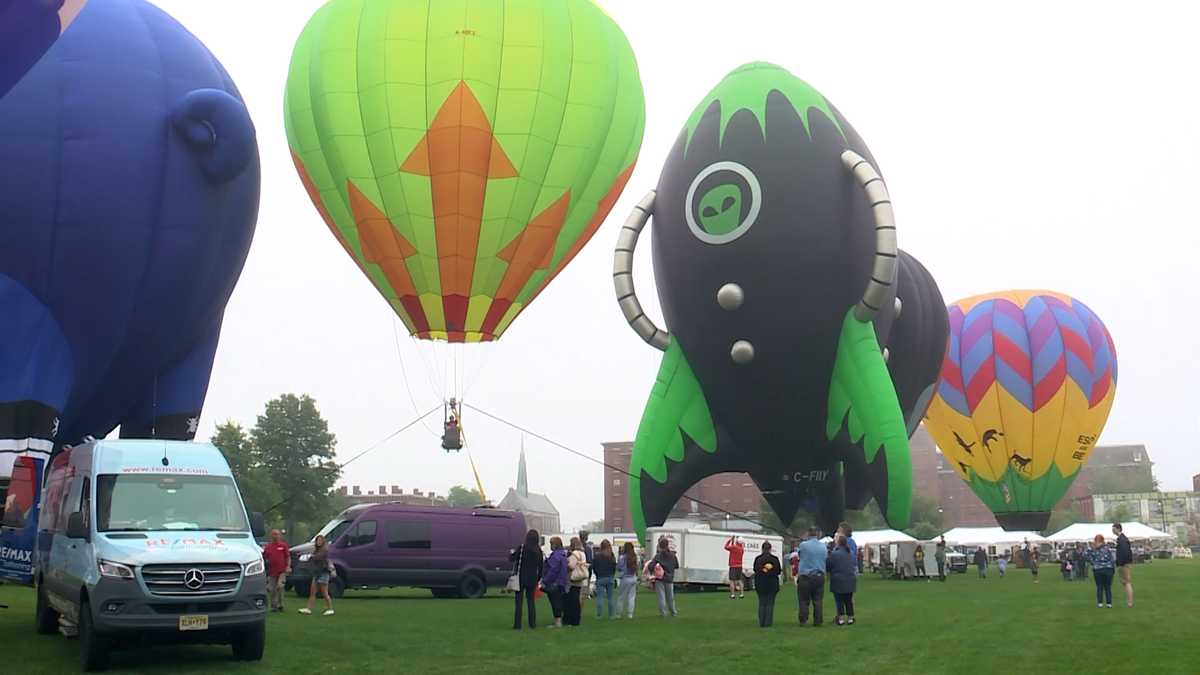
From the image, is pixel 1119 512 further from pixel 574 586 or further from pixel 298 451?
pixel 574 586

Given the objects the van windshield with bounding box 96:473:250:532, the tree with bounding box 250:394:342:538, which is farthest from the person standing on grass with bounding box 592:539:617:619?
the tree with bounding box 250:394:342:538

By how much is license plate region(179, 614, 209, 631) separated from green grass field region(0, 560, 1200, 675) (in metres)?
0.34

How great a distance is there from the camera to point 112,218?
16078 millimetres

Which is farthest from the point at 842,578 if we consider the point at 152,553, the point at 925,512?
the point at 925,512

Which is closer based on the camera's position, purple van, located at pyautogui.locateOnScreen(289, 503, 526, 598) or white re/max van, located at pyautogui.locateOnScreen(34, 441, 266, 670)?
white re/max van, located at pyautogui.locateOnScreen(34, 441, 266, 670)

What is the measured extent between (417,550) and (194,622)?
491 inches

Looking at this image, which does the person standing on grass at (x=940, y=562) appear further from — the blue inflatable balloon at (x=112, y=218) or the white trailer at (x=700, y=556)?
the blue inflatable balloon at (x=112, y=218)

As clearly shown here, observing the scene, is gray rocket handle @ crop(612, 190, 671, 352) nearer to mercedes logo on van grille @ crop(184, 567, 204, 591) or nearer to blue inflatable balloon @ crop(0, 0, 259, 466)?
blue inflatable balloon @ crop(0, 0, 259, 466)

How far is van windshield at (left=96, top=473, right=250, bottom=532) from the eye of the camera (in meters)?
10.6

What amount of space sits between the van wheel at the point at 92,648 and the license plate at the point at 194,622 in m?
0.58

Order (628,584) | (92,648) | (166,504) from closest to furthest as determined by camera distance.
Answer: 1. (92,648)
2. (166,504)
3. (628,584)

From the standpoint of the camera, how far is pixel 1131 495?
11050 cm

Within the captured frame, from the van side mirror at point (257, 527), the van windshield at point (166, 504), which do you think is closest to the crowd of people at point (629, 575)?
the van side mirror at point (257, 527)

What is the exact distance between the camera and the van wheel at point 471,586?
74.1ft
